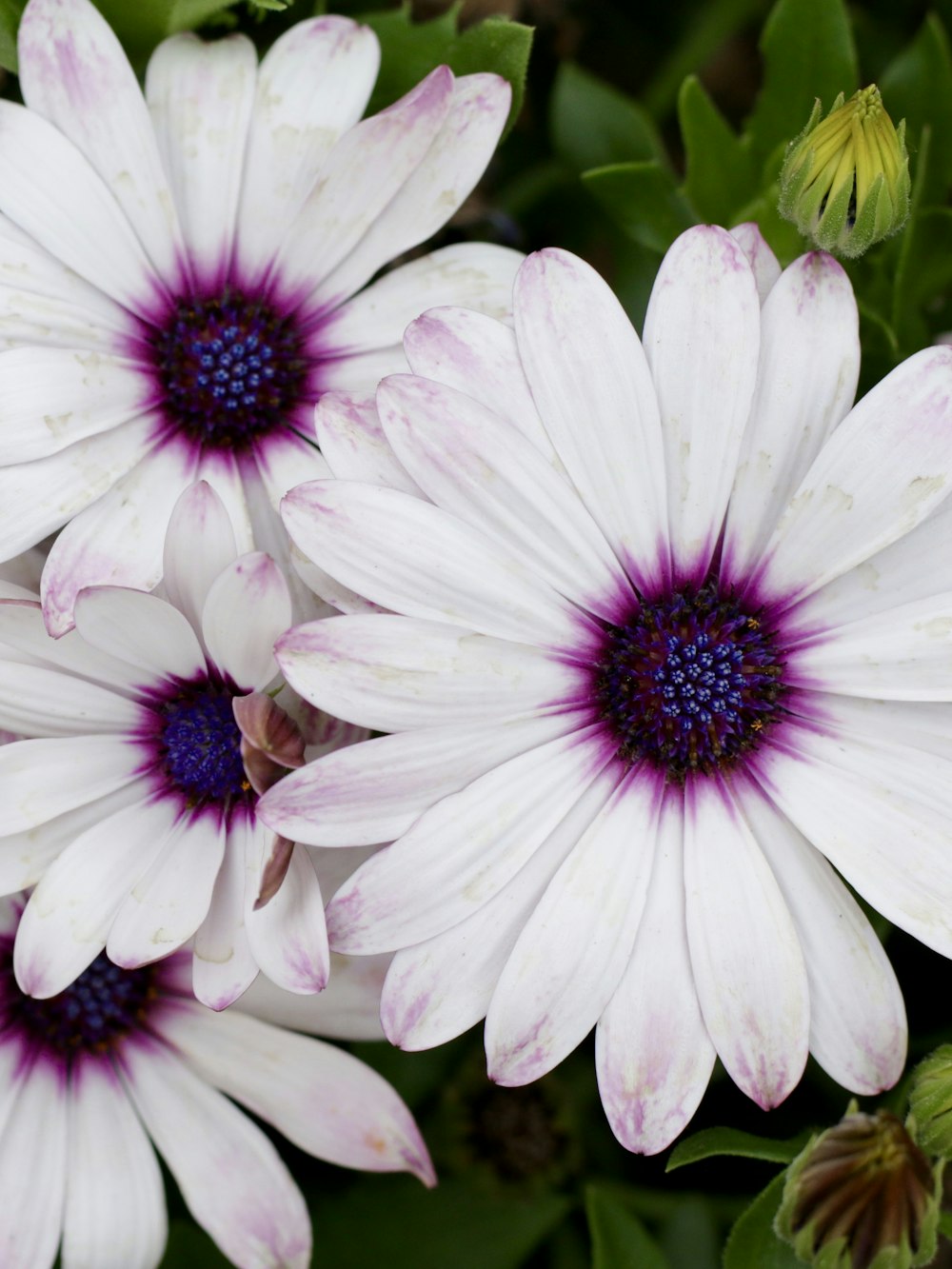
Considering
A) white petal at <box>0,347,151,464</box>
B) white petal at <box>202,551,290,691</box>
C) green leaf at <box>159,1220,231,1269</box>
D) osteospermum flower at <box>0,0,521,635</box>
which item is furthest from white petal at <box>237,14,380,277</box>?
green leaf at <box>159,1220,231,1269</box>

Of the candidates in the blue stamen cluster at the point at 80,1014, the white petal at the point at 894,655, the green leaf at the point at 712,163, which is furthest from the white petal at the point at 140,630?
the green leaf at the point at 712,163

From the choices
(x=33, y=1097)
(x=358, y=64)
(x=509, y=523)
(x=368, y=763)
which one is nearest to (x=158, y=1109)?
(x=33, y=1097)

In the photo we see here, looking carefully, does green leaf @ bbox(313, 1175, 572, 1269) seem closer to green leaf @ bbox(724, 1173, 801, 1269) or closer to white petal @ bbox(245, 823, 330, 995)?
green leaf @ bbox(724, 1173, 801, 1269)

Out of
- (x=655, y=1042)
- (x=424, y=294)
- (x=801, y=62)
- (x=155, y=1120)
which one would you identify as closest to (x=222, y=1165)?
(x=155, y=1120)

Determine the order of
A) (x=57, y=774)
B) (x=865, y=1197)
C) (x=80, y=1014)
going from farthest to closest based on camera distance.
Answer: (x=80, y=1014), (x=57, y=774), (x=865, y=1197)

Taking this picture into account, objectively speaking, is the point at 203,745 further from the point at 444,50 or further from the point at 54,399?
the point at 444,50
